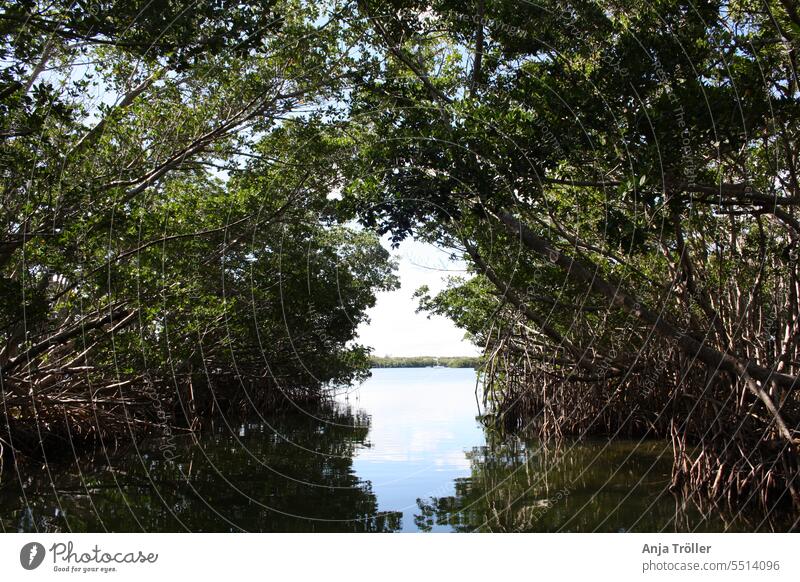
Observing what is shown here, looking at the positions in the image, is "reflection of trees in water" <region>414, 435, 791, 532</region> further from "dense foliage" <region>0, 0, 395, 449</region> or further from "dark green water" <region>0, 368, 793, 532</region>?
"dense foliage" <region>0, 0, 395, 449</region>

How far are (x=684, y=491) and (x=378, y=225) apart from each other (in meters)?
5.55

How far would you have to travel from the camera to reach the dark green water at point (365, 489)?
25.3ft

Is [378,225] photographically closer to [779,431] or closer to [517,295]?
[517,295]

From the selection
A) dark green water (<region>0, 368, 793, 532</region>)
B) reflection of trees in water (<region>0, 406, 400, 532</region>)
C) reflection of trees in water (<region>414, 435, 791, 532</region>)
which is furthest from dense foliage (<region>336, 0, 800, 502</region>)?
reflection of trees in water (<region>0, 406, 400, 532</region>)

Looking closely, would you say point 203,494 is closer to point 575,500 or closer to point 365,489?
point 365,489

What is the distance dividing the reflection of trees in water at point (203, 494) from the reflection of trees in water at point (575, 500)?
117 centimetres

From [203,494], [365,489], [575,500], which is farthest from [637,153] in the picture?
[203,494]

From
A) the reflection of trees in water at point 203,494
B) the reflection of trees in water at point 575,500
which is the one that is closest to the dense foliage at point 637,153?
the reflection of trees in water at point 575,500

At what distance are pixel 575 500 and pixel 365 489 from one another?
3.02 metres

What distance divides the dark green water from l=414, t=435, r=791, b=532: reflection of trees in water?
0.9 inches

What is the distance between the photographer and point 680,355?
388 inches

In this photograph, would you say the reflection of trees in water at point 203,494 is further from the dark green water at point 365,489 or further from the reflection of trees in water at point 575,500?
the reflection of trees in water at point 575,500

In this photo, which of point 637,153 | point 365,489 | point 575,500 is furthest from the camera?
point 365,489

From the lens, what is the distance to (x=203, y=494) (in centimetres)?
949
